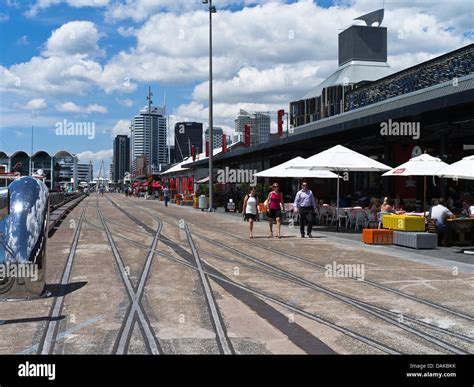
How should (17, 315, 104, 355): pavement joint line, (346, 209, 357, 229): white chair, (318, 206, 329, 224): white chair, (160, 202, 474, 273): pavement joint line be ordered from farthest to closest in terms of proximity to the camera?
(318, 206, 329, 224): white chair → (346, 209, 357, 229): white chair → (160, 202, 474, 273): pavement joint line → (17, 315, 104, 355): pavement joint line

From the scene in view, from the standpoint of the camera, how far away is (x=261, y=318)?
23.5 feet

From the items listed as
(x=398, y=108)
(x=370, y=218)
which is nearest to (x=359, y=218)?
(x=370, y=218)

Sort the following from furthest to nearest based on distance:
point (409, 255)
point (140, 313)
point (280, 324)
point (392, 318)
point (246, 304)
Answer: point (409, 255) < point (246, 304) < point (140, 313) < point (392, 318) < point (280, 324)

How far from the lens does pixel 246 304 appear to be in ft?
26.4

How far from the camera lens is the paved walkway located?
6012 millimetres

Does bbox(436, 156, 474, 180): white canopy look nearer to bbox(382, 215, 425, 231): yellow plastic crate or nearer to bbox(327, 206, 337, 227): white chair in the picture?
bbox(382, 215, 425, 231): yellow plastic crate

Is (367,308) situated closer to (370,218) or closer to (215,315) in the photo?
(215,315)

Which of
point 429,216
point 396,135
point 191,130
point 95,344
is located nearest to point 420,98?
→ point 396,135

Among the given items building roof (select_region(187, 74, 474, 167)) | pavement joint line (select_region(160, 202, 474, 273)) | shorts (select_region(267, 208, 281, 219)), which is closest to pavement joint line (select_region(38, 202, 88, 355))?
shorts (select_region(267, 208, 281, 219))

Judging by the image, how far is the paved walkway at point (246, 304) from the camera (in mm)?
6012

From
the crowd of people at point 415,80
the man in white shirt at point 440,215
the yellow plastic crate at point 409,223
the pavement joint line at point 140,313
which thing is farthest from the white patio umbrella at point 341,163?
the crowd of people at point 415,80

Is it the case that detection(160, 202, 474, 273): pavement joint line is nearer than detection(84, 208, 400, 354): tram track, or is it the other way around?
detection(84, 208, 400, 354): tram track
